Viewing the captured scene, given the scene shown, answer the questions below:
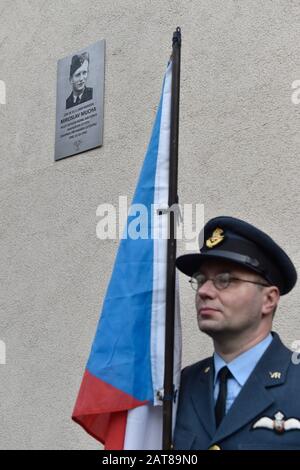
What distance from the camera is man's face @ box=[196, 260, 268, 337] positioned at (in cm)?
246

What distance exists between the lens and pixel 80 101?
564 cm

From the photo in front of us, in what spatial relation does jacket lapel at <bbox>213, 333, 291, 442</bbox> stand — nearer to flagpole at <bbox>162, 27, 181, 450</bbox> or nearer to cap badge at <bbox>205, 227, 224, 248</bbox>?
flagpole at <bbox>162, 27, 181, 450</bbox>

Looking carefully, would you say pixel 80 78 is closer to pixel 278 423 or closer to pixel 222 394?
pixel 222 394

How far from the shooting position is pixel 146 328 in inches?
108

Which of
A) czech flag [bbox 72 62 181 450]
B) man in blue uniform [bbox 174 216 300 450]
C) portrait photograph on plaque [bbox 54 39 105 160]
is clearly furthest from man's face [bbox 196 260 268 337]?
portrait photograph on plaque [bbox 54 39 105 160]

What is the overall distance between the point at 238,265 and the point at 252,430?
528mm

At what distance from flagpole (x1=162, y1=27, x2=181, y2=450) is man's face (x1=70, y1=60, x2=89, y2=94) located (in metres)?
2.82

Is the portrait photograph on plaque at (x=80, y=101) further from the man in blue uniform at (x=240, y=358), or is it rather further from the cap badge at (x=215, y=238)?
the man in blue uniform at (x=240, y=358)

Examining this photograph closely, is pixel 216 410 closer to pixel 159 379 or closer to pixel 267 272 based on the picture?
pixel 159 379

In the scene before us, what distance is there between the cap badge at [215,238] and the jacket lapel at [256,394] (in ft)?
1.36

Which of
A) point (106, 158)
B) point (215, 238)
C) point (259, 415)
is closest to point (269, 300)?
point (215, 238)

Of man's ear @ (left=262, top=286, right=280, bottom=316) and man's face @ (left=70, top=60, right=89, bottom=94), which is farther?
man's face @ (left=70, top=60, right=89, bottom=94)

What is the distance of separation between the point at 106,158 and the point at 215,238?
2719 mm

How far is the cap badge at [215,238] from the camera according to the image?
263cm
